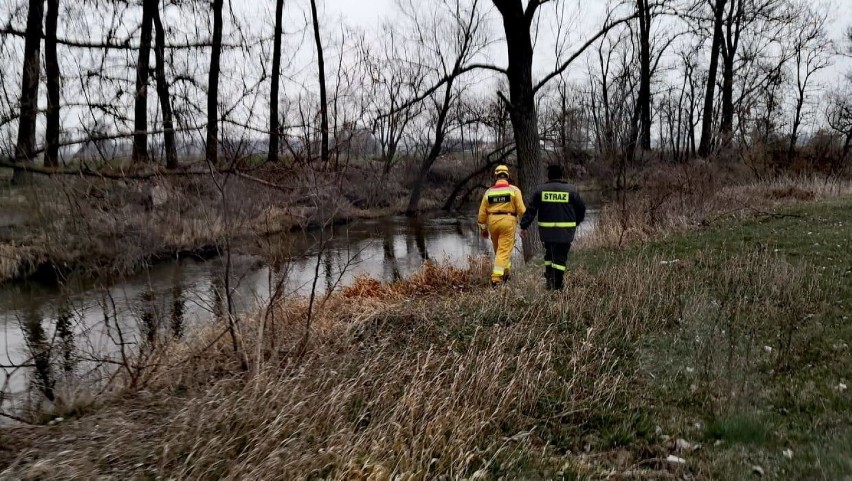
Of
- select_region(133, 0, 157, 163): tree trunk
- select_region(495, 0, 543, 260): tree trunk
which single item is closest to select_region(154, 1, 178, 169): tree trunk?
select_region(133, 0, 157, 163): tree trunk

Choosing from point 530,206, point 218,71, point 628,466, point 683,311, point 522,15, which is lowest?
point 628,466

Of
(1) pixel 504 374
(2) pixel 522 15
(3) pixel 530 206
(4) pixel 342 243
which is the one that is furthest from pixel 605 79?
(1) pixel 504 374

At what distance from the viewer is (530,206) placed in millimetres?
7770

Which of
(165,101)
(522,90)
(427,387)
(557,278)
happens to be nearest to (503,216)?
(557,278)

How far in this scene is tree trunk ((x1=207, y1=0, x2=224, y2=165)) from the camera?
3.71m

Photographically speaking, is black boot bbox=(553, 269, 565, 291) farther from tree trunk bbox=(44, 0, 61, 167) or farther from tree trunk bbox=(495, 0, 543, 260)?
tree trunk bbox=(44, 0, 61, 167)

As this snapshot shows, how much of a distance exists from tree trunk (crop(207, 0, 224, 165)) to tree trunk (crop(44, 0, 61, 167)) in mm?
920

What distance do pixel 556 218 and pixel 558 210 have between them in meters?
0.12

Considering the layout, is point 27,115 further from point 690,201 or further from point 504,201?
point 690,201

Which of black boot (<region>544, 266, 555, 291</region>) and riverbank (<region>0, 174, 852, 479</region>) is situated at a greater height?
black boot (<region>544, 266, 555, 291</region>)

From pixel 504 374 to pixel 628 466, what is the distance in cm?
145

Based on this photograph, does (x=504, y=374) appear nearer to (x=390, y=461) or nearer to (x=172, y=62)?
(x=390, y=461)

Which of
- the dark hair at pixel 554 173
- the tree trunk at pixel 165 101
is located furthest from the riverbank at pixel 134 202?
the dark hair at pixel 554 173

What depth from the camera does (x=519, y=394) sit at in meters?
4.05
